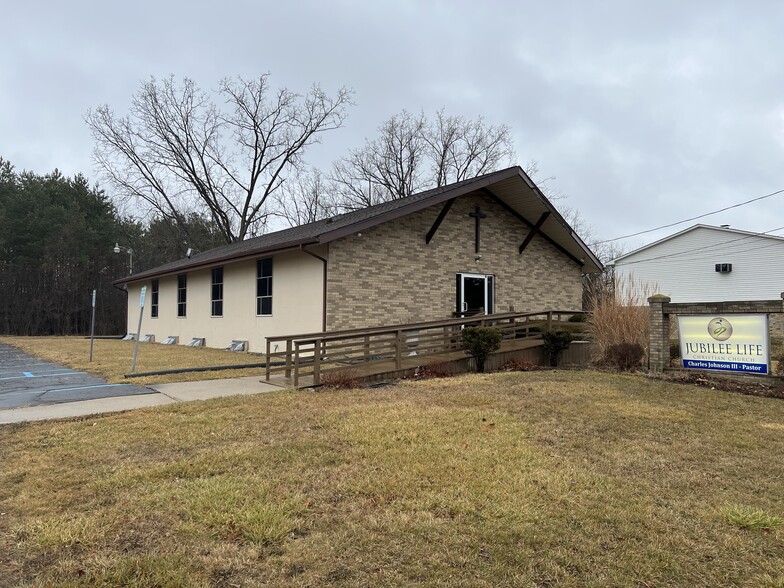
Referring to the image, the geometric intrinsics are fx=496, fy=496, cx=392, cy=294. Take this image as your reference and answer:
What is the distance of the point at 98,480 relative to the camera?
13.1 feet

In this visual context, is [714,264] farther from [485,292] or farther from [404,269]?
[404,269]

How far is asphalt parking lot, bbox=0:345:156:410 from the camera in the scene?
298 inches

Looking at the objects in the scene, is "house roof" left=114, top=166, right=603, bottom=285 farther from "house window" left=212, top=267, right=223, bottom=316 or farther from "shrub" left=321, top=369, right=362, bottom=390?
"shrub" left=321, top=369, right=362, bottom=390

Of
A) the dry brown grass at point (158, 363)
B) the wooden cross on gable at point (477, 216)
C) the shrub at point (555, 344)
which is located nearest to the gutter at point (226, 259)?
the dry brown grass at point (158, 363)

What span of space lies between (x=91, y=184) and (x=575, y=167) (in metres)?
36.2

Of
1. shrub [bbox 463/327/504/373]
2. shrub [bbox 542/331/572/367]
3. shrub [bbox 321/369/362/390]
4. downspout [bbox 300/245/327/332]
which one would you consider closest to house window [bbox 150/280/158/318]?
downspout [bbox 300/245/327/332]

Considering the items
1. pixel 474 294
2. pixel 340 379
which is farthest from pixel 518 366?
pixel 474 294

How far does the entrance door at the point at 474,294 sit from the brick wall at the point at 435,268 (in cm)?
23

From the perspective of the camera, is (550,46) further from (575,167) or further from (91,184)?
(91,184)

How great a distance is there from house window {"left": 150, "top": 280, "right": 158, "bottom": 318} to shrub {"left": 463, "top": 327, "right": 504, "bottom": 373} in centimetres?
1735

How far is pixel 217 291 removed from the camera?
17.6 m

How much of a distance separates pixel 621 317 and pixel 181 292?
16.8 meters

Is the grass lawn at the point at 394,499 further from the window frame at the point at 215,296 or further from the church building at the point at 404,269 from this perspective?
the window frame at the point at 215,296

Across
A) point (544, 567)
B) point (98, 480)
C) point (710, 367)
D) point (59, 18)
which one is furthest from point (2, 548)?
point (59, 18)
